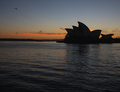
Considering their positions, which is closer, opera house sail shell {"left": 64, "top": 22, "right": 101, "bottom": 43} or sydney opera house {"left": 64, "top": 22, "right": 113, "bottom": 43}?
opera house sail shell {"left": 64, "top": 22, "right": 101, "bottom": 43}

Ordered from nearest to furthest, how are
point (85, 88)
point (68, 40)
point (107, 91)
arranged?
point (107, 91) → point (85, 88) → point (68, 40)

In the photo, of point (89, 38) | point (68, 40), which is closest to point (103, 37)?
point (89, 38)

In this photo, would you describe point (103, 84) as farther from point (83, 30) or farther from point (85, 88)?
point (83, 30)

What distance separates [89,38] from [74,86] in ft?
351

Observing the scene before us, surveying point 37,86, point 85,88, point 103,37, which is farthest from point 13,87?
point 103,37

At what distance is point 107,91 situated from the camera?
5.58 m

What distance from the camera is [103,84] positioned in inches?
256

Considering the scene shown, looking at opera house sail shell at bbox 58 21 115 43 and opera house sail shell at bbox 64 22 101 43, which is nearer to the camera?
opera house sail shell at bbox 64 22 101 43

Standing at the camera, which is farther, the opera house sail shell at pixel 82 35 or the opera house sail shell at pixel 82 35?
the opera house sail shell at pixel 82 35

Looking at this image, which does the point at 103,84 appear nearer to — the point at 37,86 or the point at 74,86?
the point at 74,86

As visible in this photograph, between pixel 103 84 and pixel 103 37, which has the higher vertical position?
pixel 103 37

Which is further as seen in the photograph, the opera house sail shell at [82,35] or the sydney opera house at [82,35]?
the sydney opera house at [82,35]

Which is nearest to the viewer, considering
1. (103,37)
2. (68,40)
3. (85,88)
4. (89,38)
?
(85,88)

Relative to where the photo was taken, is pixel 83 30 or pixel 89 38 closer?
pixel 83 30
